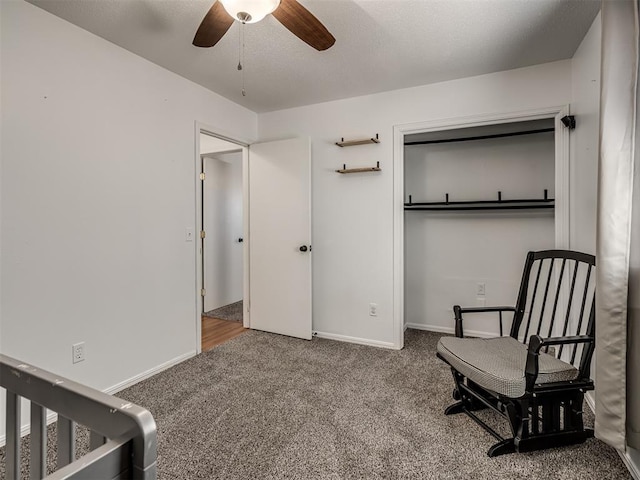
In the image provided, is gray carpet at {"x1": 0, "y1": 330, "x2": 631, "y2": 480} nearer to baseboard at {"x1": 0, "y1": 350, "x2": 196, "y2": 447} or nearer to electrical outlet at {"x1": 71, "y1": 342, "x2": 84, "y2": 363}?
baseboard at {"x1": 0, "y1": 350, "x2": 196, "y2": 447}

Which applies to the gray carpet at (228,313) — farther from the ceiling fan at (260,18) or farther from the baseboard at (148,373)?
the ceiling fan at (260,18)

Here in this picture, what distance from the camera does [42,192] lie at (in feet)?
6.55

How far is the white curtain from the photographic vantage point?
1380mm

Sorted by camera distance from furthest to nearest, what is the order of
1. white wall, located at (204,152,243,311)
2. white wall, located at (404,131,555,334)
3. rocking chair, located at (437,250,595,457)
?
white wall, located at (204,152,243,311)
white wall, located at (404,131,555,334)
rocking chair, located at (437,250,595,457)

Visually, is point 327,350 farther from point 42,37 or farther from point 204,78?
point 42,37

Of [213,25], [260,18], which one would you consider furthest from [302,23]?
[213,25]

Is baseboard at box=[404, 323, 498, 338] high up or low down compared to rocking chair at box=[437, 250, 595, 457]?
down

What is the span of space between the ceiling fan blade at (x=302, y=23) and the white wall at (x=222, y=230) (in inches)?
120

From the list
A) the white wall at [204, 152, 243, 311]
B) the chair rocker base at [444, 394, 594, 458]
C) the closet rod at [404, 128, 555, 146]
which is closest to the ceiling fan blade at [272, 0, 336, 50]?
the closet rod at [404, 128, 555, 146]

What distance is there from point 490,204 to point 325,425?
2.58 metres

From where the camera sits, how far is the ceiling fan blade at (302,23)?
150 cm

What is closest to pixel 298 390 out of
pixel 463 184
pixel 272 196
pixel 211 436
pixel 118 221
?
pixel 211 436

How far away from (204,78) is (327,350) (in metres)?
2.61

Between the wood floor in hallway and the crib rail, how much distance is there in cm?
240
